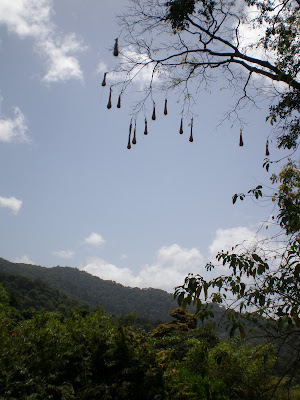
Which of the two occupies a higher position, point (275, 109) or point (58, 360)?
point (275, 109)

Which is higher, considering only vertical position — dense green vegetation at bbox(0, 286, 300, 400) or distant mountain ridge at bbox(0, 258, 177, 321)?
distant mountain ridge at bbox(0, 258, 177, 321)

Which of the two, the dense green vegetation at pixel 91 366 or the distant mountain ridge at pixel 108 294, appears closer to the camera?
the dense green vegetation at pixel 91 366

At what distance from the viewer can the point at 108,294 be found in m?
98.6

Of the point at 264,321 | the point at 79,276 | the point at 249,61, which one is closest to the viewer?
the point at 264,321

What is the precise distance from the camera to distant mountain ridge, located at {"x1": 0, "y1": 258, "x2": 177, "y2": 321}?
3295 inches

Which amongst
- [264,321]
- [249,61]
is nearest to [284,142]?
[249,61]

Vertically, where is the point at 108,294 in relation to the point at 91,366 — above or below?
above

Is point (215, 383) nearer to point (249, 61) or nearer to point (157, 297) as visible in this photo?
point (249, 61)

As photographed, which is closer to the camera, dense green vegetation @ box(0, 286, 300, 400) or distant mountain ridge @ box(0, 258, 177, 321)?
dense green vegetation @ box(0, 286, 300, 400)

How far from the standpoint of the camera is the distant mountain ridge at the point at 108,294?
8369 cm

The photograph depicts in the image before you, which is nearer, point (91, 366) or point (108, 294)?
point (91, 366)

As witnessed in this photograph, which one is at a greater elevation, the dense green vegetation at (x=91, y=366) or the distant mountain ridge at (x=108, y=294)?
the distant mountain ridge at (x=108, y=294)

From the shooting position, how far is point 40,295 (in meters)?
52.3

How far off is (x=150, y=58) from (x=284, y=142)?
3.97m
